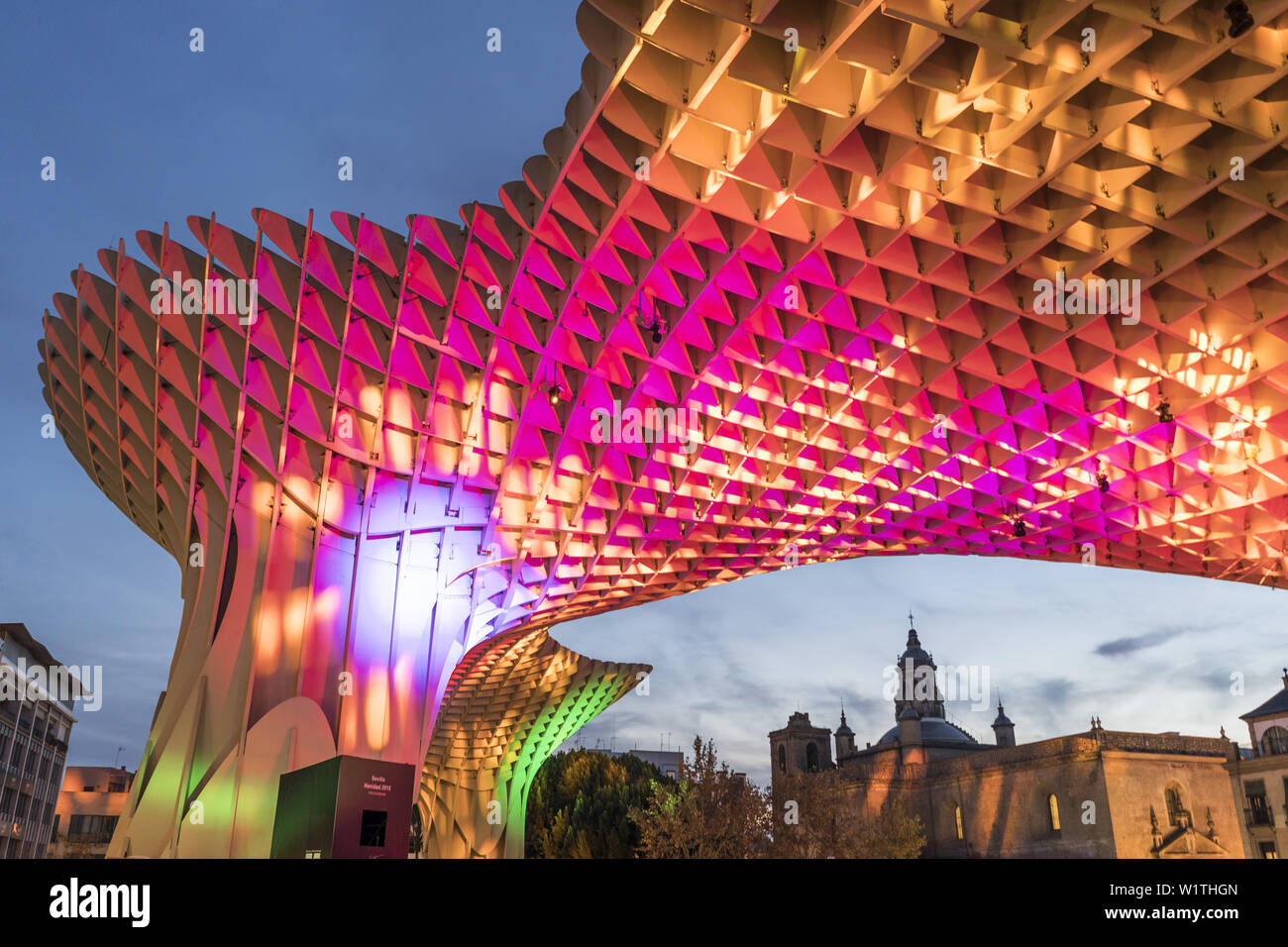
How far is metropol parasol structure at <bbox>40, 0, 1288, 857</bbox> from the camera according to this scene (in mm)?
14578

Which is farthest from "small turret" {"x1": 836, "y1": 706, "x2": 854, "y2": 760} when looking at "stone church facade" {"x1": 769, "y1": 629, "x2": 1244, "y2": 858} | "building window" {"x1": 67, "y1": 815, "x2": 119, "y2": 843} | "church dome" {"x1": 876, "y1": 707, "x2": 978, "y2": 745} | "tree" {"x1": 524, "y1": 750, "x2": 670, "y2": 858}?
"building window" {"x1": 67, "y1": 815, "x2": 119, "y2": 843}

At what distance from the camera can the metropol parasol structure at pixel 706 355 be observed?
14578mm

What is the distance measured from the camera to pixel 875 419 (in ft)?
90.8

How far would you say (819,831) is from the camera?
149 feet

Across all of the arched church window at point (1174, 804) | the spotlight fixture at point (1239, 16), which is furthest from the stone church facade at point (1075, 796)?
the spotlight fixture at point (1239, 16)

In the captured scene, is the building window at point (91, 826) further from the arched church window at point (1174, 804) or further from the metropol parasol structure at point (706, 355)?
the arched church window at point (1174, 804)

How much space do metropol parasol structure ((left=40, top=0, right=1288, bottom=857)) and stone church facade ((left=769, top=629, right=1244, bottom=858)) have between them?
42.0 meters

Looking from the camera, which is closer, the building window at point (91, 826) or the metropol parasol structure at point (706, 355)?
the metropol parasol structure at point (706, 355)

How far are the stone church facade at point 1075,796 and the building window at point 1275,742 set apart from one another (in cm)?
543

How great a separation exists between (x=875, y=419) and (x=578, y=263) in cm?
1152
